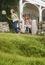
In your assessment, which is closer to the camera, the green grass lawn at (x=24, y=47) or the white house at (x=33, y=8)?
the green grass lawn at (x=24, y=47)

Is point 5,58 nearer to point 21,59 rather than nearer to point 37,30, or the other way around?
point 21,59

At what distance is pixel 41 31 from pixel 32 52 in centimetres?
666

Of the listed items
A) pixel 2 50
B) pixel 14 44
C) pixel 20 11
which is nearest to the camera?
pixel 2 50

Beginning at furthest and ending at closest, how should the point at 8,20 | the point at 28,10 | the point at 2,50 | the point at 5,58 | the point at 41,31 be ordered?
the point at 28,10 → the point at 8,20 → the point at 41,31 → the point at 2,50 → the point at 5,58

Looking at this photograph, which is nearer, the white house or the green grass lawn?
the green grass lawn

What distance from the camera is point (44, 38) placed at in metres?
13.6

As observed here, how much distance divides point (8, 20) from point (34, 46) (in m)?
9.49

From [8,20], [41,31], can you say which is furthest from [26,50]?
[8,20]

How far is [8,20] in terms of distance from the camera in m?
21.9

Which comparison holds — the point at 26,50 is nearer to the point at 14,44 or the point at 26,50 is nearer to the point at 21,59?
the point at 14,44

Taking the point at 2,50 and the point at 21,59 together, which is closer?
the point at 21,59

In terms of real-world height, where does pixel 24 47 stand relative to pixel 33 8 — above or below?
below

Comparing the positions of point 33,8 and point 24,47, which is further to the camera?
point 33,8

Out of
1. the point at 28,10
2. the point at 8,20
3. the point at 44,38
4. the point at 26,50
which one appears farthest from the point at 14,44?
the point at 28,10
